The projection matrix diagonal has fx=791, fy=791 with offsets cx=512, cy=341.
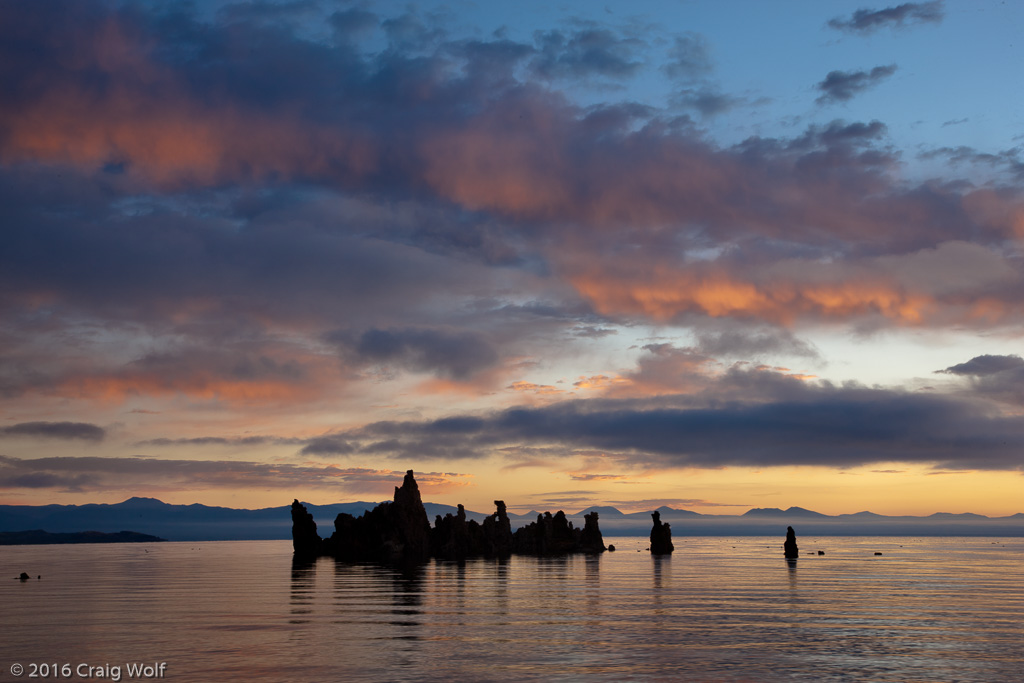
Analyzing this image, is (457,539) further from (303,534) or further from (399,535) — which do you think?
(303,534)

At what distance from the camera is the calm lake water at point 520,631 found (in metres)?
39.8

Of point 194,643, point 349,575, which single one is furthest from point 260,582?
point 194,643

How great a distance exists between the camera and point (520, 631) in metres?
54.4

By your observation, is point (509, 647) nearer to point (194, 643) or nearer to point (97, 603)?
point (194, 643)

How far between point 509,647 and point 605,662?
293 inches

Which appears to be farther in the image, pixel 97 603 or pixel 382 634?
pixel 97 603

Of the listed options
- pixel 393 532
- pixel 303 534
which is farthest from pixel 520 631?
pixel 303 534

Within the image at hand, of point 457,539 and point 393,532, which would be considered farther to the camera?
point 457,539

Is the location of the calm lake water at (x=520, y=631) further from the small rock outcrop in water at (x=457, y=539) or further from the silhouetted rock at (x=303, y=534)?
the silhouetted rock at (x=303, y=534)

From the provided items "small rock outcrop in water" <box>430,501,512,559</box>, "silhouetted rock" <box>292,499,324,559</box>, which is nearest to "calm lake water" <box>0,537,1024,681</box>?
"small rock outcrop in water" <box>430,501,512,559</box>

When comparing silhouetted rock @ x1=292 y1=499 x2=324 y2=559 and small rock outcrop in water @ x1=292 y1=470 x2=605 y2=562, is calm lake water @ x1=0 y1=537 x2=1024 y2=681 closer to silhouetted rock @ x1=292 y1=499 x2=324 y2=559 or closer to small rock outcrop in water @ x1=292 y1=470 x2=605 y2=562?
small rock outcrop in water @ x1=292 y1=470 x2=605 y2=562

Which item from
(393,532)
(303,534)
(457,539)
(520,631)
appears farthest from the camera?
(303,534)

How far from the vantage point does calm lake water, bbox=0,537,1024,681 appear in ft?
131

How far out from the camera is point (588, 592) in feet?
293
